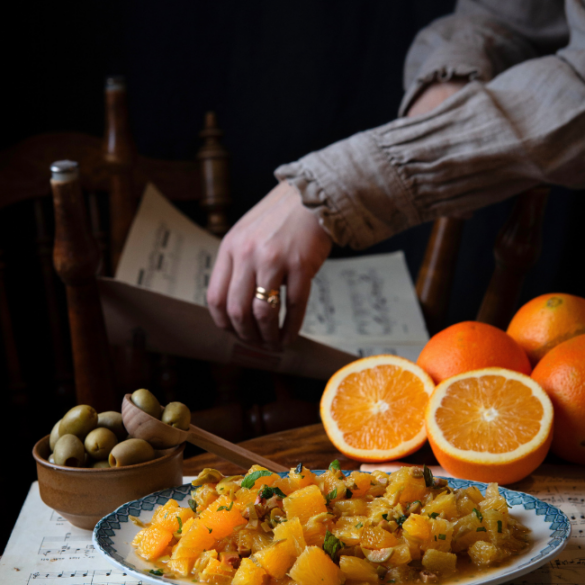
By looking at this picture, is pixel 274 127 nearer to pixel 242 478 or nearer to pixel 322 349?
pixel 322 349

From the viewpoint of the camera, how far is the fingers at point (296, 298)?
788 mm

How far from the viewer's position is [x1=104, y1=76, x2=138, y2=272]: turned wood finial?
113 centimetres

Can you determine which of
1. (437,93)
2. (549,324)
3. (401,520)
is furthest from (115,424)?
(437,93)

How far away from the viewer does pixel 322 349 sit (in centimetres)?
89

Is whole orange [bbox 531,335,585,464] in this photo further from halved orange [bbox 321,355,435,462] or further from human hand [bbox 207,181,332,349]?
human hand [bbox 207,181,332,349]

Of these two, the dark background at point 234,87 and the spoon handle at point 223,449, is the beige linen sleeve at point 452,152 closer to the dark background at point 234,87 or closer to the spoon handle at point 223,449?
the spoon handle at point 223,449

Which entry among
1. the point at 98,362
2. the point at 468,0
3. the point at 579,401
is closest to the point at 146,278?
the point at 98,362

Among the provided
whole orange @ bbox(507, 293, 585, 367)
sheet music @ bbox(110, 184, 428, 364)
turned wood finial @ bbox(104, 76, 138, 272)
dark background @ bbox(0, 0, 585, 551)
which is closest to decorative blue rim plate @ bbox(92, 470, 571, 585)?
whole orange @ bbox(507, 293, 585, 367)

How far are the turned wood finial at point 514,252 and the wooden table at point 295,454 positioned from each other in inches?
19.1

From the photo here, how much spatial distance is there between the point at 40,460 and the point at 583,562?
Answer: 421 millimetres

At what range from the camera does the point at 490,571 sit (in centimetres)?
40

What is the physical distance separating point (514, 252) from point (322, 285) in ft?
1.20

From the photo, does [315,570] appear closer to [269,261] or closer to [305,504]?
[305,504]

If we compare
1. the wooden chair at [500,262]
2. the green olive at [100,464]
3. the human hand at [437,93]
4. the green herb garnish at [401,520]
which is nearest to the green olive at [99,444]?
the green olive at [100,464]
